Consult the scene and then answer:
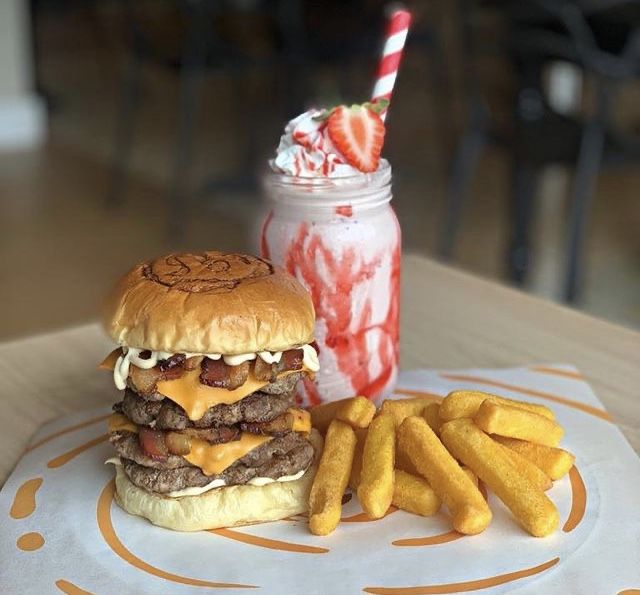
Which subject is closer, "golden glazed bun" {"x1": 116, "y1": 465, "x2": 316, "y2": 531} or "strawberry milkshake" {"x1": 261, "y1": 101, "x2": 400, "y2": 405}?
"golden glazed bun" {"x1": 116, "y1": 465, "x2": 316, "y2": 531}

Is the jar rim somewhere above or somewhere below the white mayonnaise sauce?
above

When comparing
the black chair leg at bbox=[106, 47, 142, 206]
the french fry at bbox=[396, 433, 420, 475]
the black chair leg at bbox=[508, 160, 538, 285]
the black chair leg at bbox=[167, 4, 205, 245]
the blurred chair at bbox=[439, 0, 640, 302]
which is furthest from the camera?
the black chair leg at bbox=[106, 47, 142, 206]

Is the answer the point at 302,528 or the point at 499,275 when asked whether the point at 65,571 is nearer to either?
the point at 302,528

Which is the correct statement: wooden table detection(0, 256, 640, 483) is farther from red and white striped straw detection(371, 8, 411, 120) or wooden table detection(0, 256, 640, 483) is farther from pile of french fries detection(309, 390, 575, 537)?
red and white striped straw detection(371, 8, 411, 120)

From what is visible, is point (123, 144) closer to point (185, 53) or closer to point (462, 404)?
point (185, 53)

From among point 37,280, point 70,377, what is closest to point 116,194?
point 37,280

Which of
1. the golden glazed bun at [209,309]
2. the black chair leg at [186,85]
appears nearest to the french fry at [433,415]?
the golden glazed bun at [209,309]

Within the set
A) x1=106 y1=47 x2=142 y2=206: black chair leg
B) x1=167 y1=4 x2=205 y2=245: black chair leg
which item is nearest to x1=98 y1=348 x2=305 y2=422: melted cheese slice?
x1=167 y1=4 x2=205 y2=245: black chair leg
